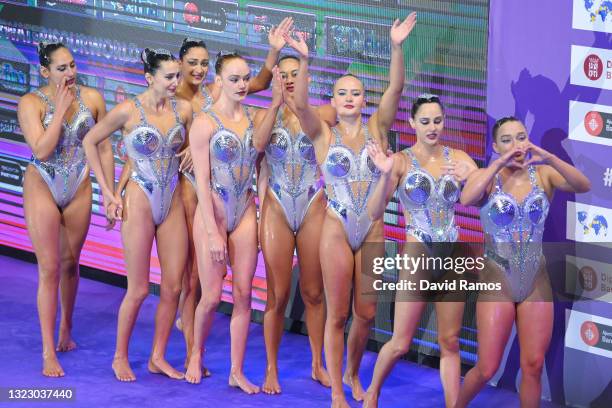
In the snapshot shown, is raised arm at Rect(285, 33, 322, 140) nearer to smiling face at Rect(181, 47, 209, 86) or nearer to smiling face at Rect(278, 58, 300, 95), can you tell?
smiling face at Rect(278, 58, 300, 95)

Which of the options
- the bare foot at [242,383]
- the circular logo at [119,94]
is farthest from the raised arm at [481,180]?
the circular logo at [119,94]

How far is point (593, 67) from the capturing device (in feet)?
20.0

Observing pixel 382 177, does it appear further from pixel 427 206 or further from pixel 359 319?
pixel 359 319

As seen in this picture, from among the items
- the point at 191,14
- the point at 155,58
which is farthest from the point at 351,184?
the point at 191,14

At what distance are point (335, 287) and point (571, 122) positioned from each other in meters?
1.49

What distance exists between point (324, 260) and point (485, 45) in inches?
58.5

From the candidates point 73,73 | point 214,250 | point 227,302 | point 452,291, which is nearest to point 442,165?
point 452,291

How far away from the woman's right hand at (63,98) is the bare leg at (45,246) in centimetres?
45

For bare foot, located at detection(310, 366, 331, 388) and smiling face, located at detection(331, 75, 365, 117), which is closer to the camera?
smiling face, located at detection(331, 75, 365, 117)

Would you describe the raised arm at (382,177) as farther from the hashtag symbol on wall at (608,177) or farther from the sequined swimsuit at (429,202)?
the hashtag symbol on wall at (608,177)

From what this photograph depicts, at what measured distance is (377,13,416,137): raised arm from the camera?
602cm

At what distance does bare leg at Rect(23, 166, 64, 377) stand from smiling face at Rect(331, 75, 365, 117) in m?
1.83

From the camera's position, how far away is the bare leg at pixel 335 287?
6.22 metres

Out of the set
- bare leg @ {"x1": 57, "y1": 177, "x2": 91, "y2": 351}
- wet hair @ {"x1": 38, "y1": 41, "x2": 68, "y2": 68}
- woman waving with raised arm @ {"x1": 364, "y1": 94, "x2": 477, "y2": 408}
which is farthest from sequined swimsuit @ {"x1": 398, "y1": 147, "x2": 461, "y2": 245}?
wet hair @ {"x1": 38, "y1": 41, "x2": 68, "y2": 68}
